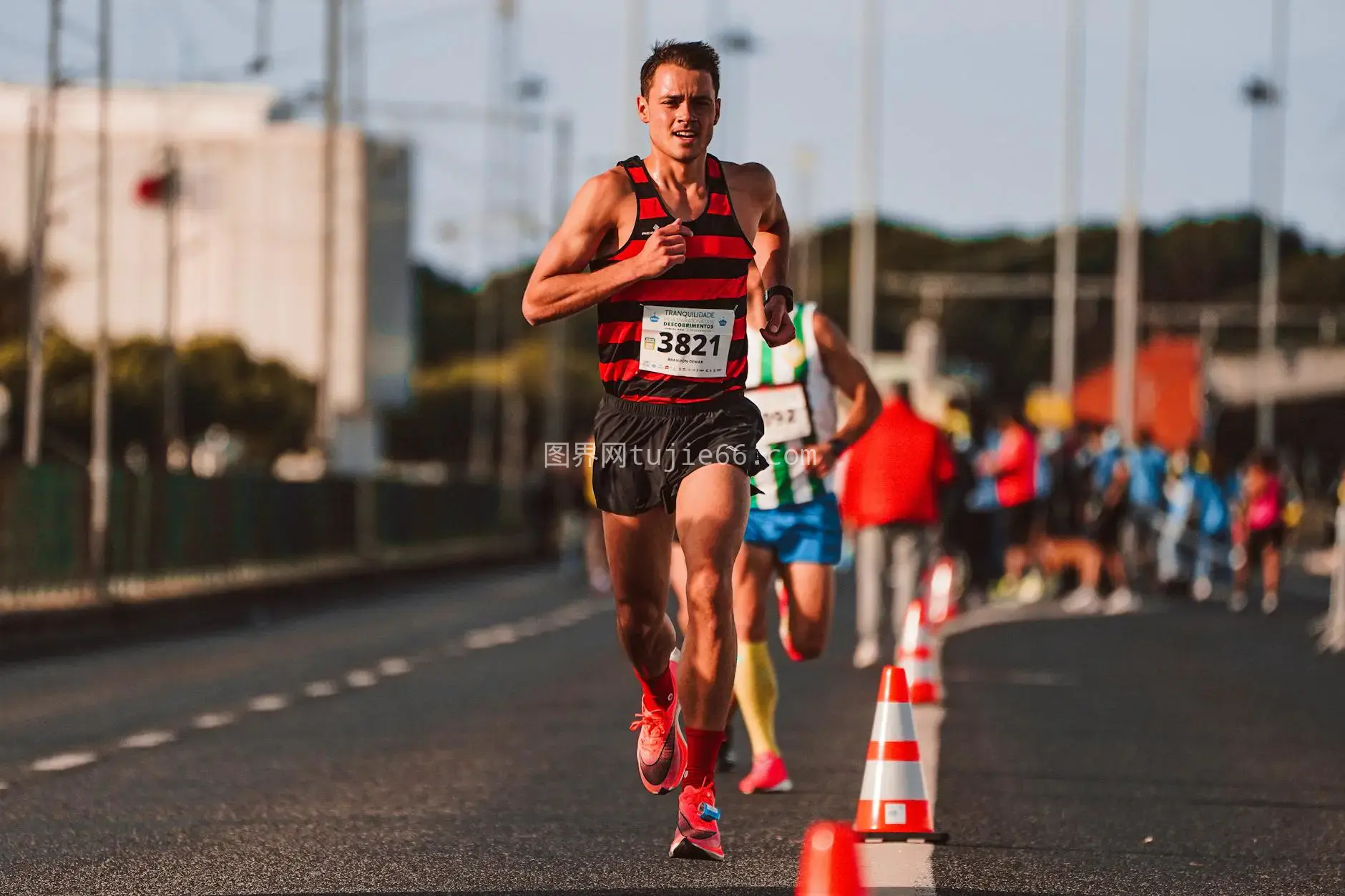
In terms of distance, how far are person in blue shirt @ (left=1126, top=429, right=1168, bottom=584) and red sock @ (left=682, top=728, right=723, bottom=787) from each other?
20.5 meters

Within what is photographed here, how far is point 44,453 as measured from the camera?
47656 millimetres

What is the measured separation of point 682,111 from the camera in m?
7.56

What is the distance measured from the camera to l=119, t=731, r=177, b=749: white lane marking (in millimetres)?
11852

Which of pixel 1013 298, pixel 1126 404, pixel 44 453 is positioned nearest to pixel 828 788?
pixel 44 453

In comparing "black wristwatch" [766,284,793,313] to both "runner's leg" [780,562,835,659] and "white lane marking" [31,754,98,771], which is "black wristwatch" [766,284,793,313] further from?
"white lane marking" [31,754,98,771]

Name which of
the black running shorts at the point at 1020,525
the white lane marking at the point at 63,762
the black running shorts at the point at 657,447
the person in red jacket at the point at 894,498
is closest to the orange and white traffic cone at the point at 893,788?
the black running shorts at the point at 657,447

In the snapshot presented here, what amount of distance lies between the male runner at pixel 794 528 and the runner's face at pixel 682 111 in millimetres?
2100

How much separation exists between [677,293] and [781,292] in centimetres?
42

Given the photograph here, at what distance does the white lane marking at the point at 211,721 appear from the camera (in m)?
12.9

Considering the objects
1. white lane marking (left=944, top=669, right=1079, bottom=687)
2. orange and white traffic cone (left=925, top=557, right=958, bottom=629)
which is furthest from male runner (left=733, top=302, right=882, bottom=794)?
orange and white traffic cone (left=925, top=557, right=958, bottom=629)

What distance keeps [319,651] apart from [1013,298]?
140 m

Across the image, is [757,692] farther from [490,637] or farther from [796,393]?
[490,637]

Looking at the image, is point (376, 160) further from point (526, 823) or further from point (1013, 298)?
point (1013, 298)

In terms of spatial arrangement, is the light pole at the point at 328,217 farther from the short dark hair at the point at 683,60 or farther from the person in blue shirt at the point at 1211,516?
the short dark hair at the point at 683,60
